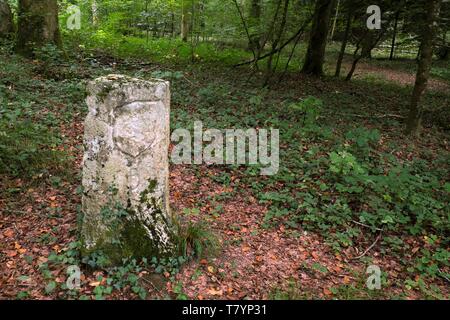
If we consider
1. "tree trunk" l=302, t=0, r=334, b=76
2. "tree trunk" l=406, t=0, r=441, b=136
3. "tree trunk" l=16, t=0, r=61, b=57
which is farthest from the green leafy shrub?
"tree trunk" l=302, t=0, r=334, b=76

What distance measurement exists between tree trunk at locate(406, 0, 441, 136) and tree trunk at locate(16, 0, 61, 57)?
914 cm

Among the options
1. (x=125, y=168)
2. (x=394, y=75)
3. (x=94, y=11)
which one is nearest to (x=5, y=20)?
(x=94, y=11)

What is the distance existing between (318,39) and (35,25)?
9.28 m

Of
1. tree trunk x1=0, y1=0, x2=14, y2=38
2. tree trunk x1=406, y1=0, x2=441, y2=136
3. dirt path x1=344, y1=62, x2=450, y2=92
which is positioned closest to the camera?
tree trunk x1=406, y1=0, x2=441, y2=136

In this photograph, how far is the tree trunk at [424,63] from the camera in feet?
25.3

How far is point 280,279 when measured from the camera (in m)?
3.95

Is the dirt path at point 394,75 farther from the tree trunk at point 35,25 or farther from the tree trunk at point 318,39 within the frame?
the tree trunk at point 35,25

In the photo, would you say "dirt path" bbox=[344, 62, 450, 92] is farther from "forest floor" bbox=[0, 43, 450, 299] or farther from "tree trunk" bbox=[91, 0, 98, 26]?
"tree trunk" bbox=[91, 0, 98, 26]

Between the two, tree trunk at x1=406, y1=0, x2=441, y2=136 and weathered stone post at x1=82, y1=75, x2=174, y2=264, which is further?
tree trunk at x1=406, y1=0, x2=441, y2=136

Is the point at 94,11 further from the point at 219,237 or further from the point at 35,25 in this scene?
the point at 219,237

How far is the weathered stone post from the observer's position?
3.37 metres

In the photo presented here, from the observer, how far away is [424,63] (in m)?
8.05

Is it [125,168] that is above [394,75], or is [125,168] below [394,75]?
below
